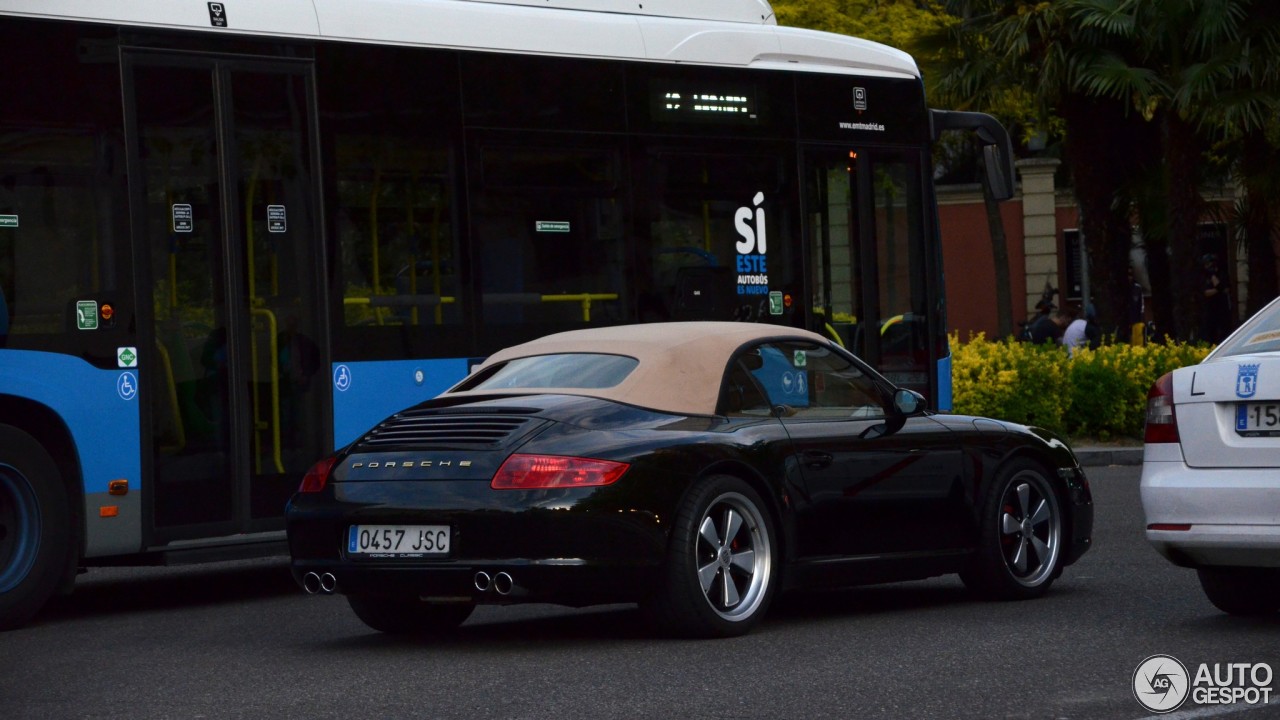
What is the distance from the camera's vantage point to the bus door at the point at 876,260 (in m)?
13.7

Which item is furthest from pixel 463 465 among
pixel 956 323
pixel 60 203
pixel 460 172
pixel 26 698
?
pixel 956 323

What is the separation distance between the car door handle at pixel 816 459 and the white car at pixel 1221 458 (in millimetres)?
1323

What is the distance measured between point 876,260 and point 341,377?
4590 mm

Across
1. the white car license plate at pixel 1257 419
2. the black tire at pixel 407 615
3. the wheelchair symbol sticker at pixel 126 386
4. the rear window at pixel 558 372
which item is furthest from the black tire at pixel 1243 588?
the wheelchair symbol sticker at pixel 126 386

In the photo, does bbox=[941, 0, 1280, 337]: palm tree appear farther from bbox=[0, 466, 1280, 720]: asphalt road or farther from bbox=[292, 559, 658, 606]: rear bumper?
bbox=[292, 559, 658, 606]: rear bumper

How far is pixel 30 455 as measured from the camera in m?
9.69

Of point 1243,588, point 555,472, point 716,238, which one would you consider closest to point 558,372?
point 555,472

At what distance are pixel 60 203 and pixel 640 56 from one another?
391cm

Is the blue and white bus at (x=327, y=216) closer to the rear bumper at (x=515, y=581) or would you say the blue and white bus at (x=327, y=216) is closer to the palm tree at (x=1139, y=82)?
the rear bumper at (x=515, y=581)

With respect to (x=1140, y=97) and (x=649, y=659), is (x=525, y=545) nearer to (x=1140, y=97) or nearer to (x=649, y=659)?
(x=649, y=659)

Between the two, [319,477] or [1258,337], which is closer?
[1258,337]

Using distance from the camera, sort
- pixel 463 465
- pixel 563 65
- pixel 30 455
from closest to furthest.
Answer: pixel 463 465, pixel 30 455, pixel 563 65

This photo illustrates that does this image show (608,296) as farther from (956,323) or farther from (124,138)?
(956,323)

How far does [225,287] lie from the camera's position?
1066 centimetres
